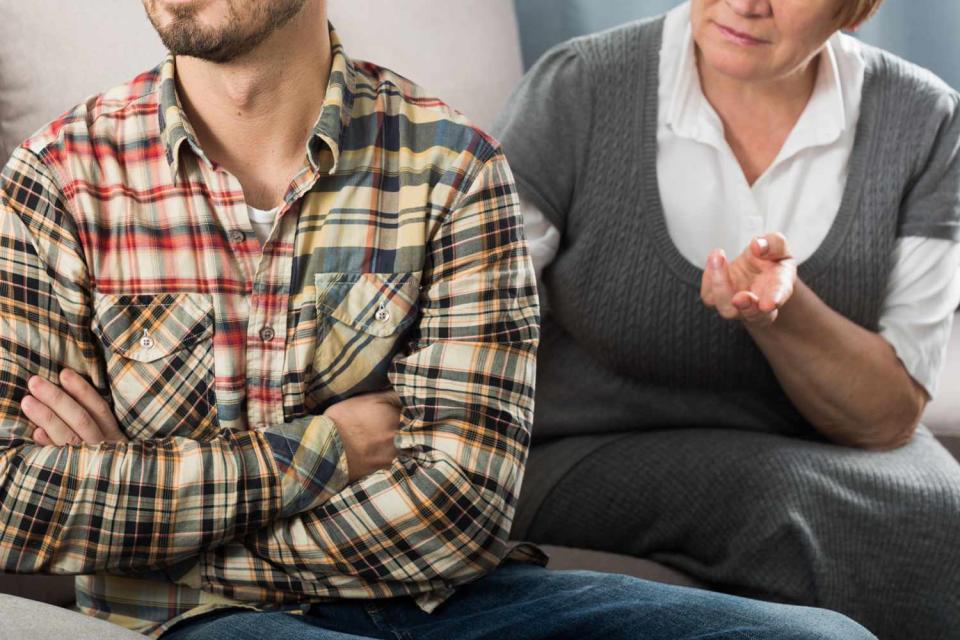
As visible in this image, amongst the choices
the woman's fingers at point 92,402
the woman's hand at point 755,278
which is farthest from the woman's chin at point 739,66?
the woman's fingers at point 92,402

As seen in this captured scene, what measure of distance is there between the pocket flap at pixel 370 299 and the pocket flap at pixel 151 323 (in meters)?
0.12

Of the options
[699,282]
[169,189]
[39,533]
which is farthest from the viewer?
[699,282]

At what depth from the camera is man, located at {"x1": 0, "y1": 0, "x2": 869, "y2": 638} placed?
3.78 feet

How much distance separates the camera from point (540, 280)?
1685 mm

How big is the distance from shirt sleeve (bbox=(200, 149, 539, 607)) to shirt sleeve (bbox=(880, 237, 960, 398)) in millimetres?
593

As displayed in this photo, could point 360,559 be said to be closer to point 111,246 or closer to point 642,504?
point 111,246

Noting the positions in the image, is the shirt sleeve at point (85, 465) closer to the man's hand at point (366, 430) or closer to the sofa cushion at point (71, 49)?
the man's hand at point (366, 430)

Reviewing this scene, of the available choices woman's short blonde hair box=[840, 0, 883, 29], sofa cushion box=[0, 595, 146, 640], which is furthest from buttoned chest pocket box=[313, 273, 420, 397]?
woman's short blonde hair box=[840, 0, 883, 29]

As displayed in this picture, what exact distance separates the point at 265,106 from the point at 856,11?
772 millimetres

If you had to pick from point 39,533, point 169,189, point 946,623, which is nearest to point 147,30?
point 169,189

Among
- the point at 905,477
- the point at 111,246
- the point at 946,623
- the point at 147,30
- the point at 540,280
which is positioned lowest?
the point at 946,623

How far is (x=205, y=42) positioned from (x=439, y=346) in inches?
14.1

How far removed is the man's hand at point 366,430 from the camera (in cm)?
121

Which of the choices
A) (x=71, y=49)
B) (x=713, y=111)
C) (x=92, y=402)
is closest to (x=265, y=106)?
(x=92, y=402)
